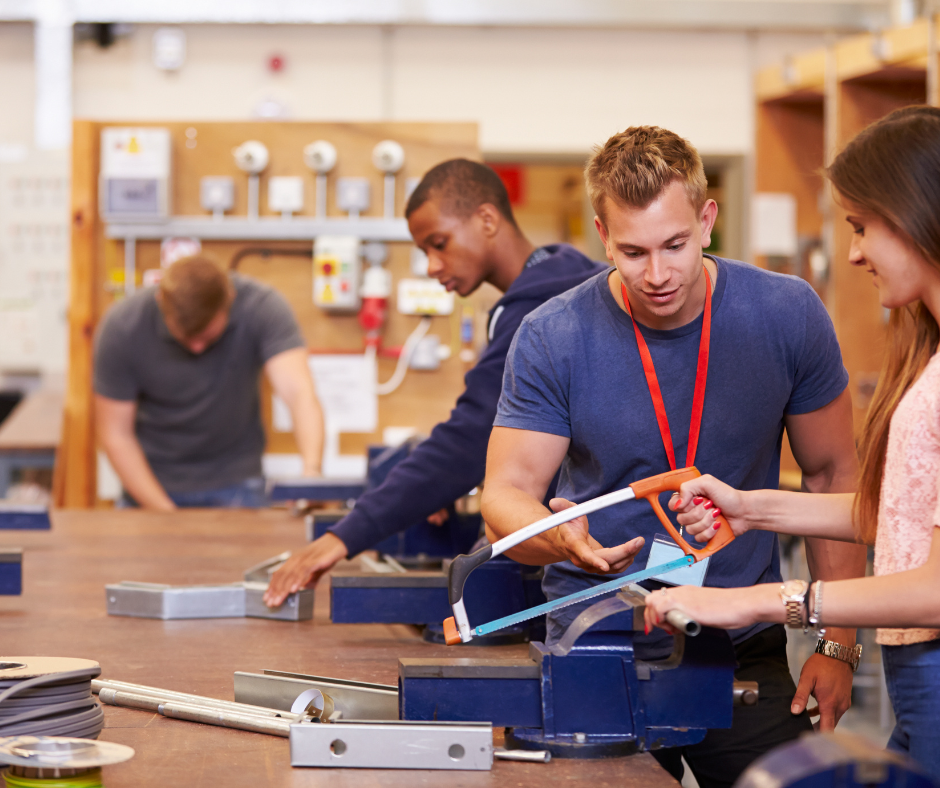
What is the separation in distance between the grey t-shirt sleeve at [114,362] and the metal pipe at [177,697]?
2299 mm

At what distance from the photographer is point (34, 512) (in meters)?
2.59

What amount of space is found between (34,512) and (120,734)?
1478 mm

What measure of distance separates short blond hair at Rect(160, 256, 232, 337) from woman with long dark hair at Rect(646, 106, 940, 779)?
7.60 feet

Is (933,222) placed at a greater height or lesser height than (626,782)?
greater

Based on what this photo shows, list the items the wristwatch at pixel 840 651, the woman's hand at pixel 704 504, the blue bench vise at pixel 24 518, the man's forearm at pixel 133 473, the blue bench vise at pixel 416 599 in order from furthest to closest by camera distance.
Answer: the man's forearm at pixel 133 473 < the blue bench vise at pixel 24 518 < the blue bench vise at pixel 416 599 < the wristwatch at pixel 840 651 < the woman's hand at pixel 704 504

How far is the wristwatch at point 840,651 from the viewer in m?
1.58

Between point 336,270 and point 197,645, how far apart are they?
2659mm

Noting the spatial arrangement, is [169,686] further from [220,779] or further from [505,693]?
[505,693]

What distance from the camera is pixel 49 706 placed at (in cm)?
113

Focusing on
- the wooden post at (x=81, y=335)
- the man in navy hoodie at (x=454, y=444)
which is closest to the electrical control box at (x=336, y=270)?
the wooden post at (x=81, y=335)

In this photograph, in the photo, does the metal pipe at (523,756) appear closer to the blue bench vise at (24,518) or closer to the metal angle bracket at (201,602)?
the metal angle bracket at (201,602)

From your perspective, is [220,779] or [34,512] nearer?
[220,779]

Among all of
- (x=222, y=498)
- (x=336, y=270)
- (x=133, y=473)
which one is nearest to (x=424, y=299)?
(x=336, y=270)

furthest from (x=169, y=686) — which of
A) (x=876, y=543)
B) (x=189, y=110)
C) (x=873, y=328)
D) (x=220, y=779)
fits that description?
(x=189, y=110)
